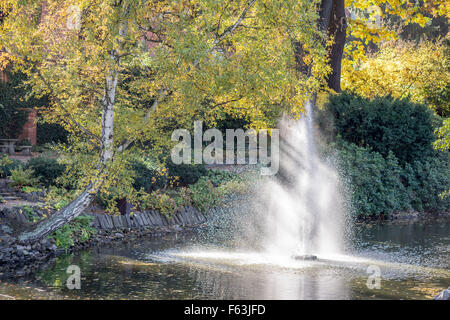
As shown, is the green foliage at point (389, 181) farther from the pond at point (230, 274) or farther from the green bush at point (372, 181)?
the pond at point (230, 274)

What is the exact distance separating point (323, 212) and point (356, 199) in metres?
1.75

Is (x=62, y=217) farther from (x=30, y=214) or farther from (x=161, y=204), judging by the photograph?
(x=161, y=204)

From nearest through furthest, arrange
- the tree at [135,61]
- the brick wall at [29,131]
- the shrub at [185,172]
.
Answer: the tree at [135,61] → the shrub at [185,172] → the brick wall at [29,131]

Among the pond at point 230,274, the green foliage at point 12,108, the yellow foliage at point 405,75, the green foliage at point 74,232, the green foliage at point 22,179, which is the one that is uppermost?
the yellow foliage at point 405,75

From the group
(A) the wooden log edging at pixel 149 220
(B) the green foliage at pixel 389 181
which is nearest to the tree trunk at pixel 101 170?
(A) the wooden log edging at pixel 149 220

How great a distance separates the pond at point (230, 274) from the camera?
9.66m

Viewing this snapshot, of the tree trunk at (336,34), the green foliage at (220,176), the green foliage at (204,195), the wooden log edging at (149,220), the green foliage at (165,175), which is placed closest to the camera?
the wooden log edging at (149,220)

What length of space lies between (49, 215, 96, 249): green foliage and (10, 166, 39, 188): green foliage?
2065 mm

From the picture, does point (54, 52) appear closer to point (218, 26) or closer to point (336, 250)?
point (218, 26)

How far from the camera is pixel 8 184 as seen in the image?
15055 millimetres

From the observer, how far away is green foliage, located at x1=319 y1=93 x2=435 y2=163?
68.2 ft

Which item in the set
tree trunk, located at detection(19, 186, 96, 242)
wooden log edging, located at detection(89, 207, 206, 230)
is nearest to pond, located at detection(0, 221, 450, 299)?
tree trunk, located at detection(19, 186, 96, 242)

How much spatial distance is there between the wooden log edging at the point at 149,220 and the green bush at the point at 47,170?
1.75 m

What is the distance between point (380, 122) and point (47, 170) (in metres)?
11.2
